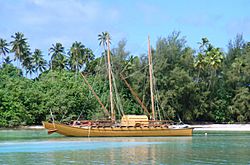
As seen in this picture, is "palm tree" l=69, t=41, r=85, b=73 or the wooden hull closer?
the wooden hull

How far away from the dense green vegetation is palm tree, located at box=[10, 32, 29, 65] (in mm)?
19800

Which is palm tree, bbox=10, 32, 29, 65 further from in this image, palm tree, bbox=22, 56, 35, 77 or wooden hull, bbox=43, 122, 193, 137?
wooden hull, bbox=43, 122, 193, 137

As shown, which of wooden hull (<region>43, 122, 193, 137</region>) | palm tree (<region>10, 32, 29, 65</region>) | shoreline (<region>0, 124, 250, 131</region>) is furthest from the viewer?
palm tree (<region>10, 32, 29, 65</region>)

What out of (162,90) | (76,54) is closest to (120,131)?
(162,90)

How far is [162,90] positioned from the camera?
68.5 m

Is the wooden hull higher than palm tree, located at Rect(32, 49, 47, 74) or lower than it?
lower

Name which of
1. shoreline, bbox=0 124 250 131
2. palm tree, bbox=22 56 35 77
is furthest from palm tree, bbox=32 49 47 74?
shoreline, bbox=0 124 250 131

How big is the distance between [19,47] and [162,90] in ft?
129

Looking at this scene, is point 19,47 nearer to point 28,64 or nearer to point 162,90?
point 28,64

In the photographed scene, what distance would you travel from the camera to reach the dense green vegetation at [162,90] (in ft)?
222

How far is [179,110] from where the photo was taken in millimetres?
69938

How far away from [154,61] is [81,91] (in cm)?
1245

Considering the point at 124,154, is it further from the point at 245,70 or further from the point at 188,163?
the point at 245,70

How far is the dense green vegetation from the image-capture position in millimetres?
67625
